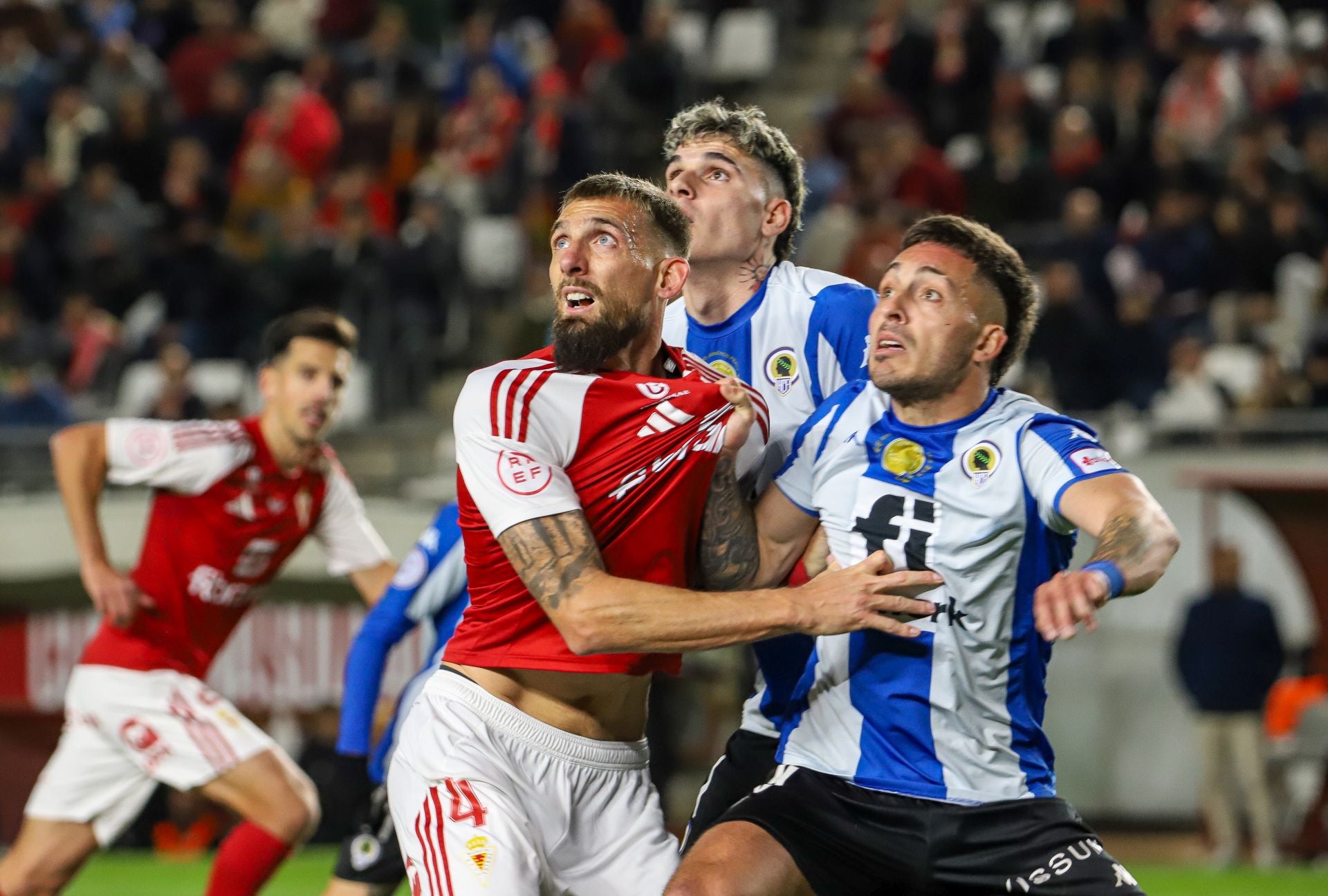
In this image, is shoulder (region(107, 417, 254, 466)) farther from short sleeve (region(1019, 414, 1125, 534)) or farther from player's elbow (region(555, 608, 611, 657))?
short sleeve (region(1019, 414, 1125, 534))

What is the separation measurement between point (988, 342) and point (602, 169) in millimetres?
10291

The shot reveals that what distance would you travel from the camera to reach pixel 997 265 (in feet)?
15.3

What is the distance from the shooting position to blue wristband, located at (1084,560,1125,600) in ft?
12.5

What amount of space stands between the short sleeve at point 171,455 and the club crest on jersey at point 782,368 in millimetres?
2446

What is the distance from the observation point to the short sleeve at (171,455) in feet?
22.0

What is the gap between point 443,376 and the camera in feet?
47.6

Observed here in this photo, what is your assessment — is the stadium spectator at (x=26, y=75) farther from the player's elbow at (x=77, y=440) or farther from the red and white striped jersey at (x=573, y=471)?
the red and white striped jersey at (x=573, y=471)

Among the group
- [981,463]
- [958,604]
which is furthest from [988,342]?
[958,604]

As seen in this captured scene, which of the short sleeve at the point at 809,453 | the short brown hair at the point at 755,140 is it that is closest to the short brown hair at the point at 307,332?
the short brown hair at the point at 755,140

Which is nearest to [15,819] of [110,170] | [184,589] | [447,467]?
[447,467]

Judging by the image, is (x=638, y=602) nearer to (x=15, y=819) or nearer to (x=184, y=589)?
(x=184, y=589)

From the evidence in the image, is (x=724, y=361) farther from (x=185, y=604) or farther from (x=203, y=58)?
(x=203, y=58)

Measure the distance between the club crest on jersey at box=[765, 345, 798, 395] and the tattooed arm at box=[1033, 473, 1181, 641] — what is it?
1166 millimetres

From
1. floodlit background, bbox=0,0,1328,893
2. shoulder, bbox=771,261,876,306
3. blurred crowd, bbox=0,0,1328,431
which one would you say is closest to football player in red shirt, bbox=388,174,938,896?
shoulder, bbox=771,261,876,306
